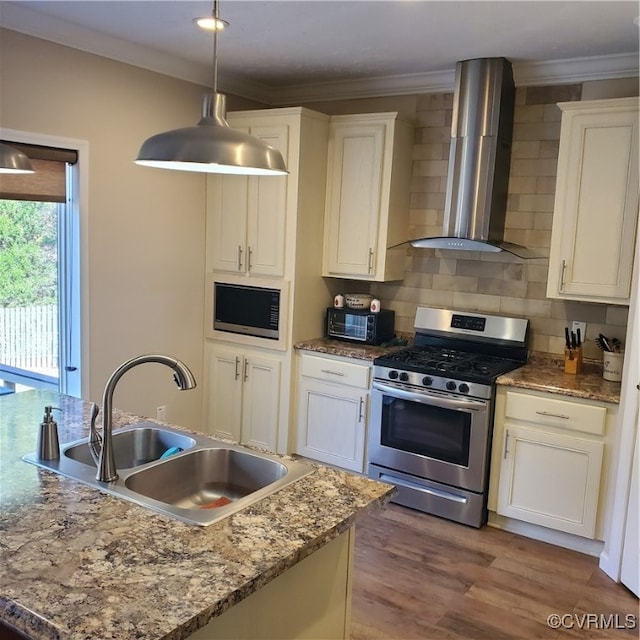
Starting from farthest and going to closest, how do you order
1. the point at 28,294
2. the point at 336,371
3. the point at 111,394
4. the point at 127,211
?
the point at 336,371, the point at 127,211, the point at 28,294, the point at 111,394

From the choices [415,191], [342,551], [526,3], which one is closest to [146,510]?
[342,551]

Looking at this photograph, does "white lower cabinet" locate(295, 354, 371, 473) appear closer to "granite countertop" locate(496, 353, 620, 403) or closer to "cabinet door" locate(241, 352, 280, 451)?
"cabinet door" locate(241, 352, 280, 451)

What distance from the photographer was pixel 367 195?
4.10 meters

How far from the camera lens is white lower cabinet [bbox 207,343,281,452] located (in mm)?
4262

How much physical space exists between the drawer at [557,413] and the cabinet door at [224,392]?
1835 millimetres

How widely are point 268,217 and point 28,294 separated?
58.6 inches

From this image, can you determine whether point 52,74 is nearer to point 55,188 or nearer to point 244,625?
point 55,188

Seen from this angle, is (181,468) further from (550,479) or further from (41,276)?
(550,479)

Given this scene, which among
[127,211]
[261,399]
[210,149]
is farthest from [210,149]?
[261,399]

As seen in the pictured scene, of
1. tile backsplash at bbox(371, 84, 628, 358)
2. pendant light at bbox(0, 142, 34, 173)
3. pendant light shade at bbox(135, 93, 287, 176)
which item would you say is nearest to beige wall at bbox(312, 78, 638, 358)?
tile backsplash at bbox(371, 84, 628, 358)

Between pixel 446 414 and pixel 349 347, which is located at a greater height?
pixel 349 347

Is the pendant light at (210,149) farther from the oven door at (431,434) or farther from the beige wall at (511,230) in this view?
the beige wall at (511,230)

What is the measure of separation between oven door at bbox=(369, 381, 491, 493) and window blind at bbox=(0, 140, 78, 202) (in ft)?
6.88

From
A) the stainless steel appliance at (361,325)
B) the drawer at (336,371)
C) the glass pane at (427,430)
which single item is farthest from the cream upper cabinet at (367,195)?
the glass pane at (427,430)
